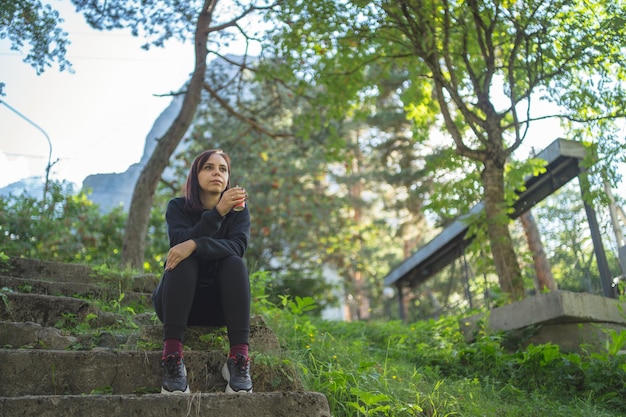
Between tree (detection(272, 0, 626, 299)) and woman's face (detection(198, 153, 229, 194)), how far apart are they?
300cm

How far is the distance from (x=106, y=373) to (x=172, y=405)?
512mm

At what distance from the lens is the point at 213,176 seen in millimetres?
3328

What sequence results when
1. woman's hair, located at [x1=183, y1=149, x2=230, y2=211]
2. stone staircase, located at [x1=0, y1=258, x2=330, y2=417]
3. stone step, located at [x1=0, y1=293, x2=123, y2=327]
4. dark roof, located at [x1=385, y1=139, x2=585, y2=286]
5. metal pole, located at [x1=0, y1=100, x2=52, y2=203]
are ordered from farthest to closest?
dark roof, located at [x1=385, y1=139, x2=585, y2=286], metal pole, located at [x1=0, y1=100, x2=52, y2=203], stone step, located at [x1=0, y1=293, x2=123, y2=327], woman's hair, located at [x1=183, y1=149, x2=230, y2=211], stone staircase, located at [x1=0, y1=258, x2=330, y2=417]

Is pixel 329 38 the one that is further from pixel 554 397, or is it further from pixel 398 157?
pixel 398 157

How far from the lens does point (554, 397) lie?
12.8 ft

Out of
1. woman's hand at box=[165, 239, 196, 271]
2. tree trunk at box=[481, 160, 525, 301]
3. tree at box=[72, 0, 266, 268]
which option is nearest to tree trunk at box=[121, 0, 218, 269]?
tree at box=[72, 0, 266, 268]

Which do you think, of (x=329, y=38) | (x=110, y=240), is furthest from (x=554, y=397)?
(x=110, y=240)

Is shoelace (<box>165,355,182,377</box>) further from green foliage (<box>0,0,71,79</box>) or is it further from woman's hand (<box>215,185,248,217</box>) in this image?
green foliage (<box>0,0,71,79</box>)

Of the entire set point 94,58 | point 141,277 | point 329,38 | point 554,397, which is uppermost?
point 94,58

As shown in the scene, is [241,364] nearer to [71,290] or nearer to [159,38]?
[71,290]

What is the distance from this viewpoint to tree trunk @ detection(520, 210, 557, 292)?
35.8ft

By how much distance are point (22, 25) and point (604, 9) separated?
510 cm

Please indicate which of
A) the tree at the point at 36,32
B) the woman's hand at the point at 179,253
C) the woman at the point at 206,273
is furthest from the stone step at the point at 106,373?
the tree at the point at 36,32

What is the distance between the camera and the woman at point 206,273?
280 centimetres
